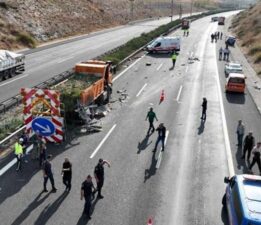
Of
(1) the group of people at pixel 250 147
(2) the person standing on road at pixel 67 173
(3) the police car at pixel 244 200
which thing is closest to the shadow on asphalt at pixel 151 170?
(2) the person standing on road at pixel 67 173

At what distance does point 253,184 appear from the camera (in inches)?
557

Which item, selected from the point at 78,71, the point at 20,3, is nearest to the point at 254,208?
the point at 78,71

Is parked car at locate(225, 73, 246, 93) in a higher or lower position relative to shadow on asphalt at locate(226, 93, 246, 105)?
higher

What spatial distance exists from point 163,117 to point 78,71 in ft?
23.1

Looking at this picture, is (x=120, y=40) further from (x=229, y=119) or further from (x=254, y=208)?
(x=254, y=208)

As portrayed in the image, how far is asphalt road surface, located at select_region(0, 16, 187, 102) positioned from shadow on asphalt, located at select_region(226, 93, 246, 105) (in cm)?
1600

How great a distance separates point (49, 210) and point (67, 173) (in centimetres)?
171

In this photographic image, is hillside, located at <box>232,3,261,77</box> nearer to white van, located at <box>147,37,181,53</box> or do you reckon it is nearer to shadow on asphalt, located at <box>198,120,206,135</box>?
white van, located at <box>147,37,181,53</box>

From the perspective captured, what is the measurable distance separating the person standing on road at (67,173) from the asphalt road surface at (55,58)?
1553 centimetres

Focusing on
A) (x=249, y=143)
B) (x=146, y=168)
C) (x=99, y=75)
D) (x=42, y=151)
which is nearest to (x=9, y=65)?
(x=99, y=75)

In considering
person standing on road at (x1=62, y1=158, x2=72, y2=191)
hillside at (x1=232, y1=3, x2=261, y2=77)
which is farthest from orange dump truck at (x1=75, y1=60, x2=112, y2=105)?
hillside at (x1=232, y1=3, x2=261, y2=77)

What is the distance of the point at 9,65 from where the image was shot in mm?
38562

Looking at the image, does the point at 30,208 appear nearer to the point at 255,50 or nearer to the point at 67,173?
the point at 67,173

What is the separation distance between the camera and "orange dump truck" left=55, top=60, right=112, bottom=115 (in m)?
24.2
